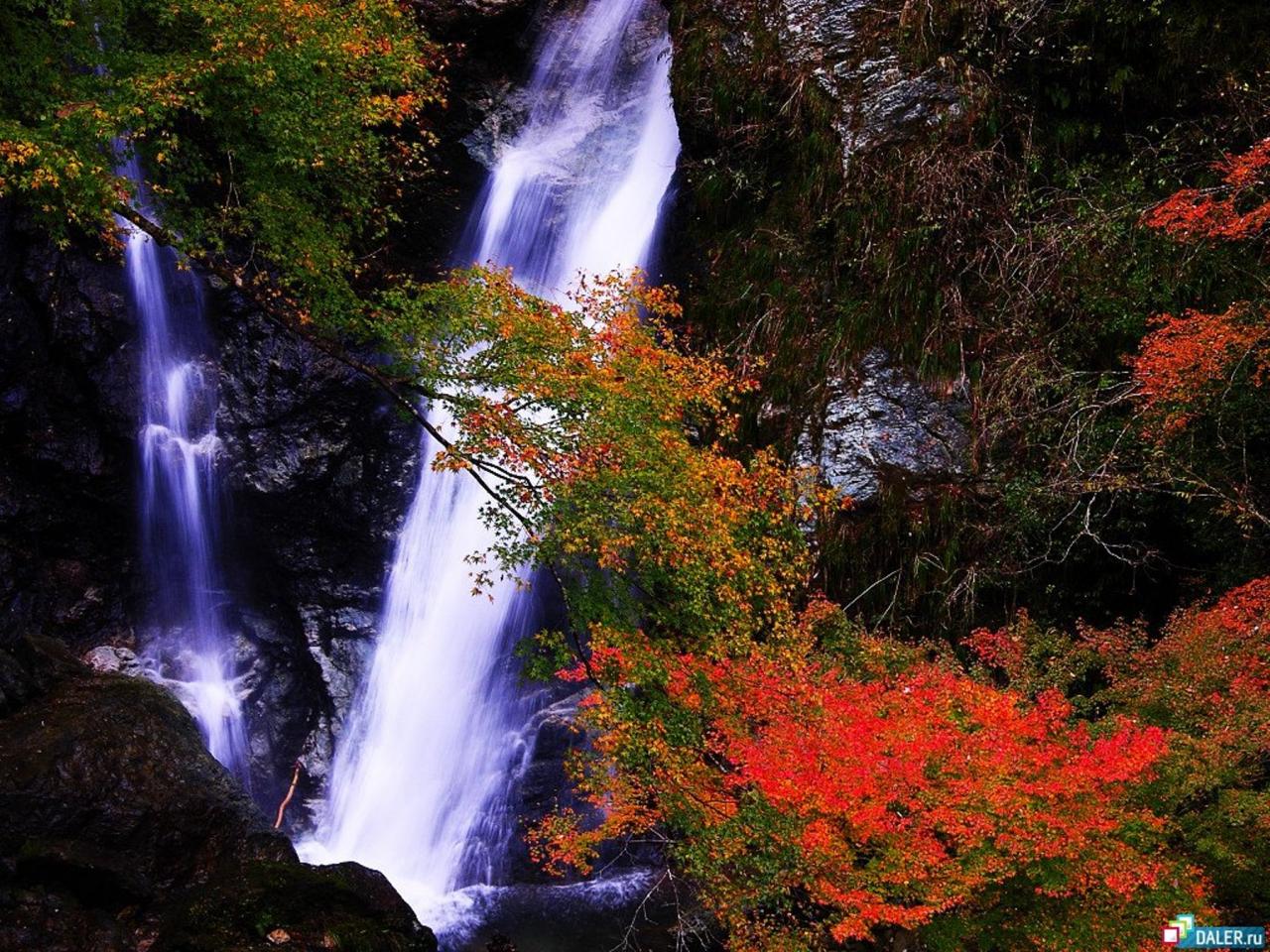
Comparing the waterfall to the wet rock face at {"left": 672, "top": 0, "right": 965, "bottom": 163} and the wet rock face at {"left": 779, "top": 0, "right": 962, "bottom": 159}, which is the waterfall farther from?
the wet rock face at {"left": 779, "top": 0, "right": 962, "bottom": 159}

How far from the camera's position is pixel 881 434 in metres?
10.7

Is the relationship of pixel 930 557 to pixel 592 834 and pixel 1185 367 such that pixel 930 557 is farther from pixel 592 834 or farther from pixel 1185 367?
pixel 592 834

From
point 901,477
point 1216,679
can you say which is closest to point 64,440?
point 901,477

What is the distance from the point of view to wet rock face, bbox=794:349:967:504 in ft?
34.0

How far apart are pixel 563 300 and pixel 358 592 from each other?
18.6 feet

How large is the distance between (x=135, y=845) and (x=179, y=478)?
28.3ft

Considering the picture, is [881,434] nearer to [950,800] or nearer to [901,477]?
[901,477]

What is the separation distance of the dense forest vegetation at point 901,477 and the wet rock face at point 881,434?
0.22 metres

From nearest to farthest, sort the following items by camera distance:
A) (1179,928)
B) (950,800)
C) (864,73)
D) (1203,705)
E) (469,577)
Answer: (1179,928) < (950,800) < (1203,705) < (864,73) < (469,577)

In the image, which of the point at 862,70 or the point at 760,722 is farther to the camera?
the point at 862,70

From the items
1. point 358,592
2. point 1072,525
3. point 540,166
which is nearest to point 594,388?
point 1072,525

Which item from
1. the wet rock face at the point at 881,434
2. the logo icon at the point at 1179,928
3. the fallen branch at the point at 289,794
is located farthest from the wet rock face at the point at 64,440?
the logo icon at the point at 1179,928

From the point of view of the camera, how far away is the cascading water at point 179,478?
1447cm

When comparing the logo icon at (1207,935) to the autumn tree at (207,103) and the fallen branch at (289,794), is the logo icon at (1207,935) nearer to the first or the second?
the autumn tree at (207,103)
